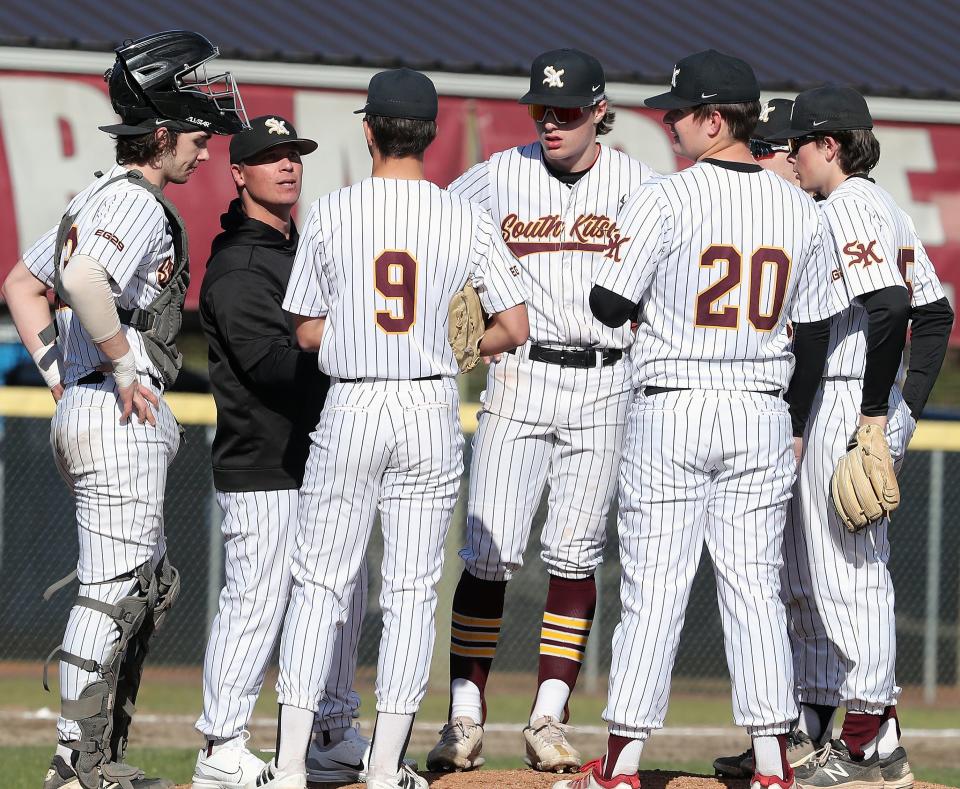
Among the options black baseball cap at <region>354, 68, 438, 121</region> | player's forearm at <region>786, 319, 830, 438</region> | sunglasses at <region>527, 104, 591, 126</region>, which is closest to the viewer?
black baseball cap at <region>354, 68, 438, 121</region>

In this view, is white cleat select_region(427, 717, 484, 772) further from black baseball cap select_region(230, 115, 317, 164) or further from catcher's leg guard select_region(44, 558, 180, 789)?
black baseball cap select_region(230, 115, 317, 164)

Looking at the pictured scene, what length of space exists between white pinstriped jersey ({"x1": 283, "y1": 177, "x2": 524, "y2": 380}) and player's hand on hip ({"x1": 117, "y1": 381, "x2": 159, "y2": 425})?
0.57m

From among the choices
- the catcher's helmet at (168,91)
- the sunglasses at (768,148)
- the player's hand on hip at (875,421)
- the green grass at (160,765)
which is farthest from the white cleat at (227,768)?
the sunglasses at (768,148)

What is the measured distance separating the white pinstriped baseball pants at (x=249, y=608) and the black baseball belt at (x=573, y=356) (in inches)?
35.0

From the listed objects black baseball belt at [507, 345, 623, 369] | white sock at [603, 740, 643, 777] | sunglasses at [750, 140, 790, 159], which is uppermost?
sunglasses at [750, 140, 790, 159]

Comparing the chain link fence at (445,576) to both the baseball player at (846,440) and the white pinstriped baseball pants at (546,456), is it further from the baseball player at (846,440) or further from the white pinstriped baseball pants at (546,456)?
the baseball player at (846,440)

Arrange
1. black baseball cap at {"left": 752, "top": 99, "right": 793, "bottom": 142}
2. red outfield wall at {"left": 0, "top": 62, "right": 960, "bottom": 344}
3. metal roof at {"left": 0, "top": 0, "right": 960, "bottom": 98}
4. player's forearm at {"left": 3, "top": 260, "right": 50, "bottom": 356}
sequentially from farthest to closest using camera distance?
metal roof at {"left": 0, "top": 0, "right": 960, "bottom": 98} < red outfield wall at {"left": 0, "top": 62, "right": 960, "bottom": 344} < black baseball cap at {"left": 752, "top": 99, "right": 793, "bottom": 142} < player's forearm at {"left": 3, "top": 260, "right": 50, "bottom": 356}

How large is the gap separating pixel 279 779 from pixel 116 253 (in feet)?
4.96

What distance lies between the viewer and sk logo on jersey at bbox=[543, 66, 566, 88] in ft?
15.1

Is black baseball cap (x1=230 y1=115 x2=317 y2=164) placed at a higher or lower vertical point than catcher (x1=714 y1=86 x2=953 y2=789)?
higher

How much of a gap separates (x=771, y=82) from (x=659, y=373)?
5.66m

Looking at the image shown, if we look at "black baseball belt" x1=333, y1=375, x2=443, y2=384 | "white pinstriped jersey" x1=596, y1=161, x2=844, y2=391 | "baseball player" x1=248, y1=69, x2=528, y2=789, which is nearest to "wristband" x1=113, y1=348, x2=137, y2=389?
"baseball player" x1=248, y1=69, x2=528, y2=789

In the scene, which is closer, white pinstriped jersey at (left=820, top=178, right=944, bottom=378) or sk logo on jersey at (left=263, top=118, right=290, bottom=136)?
white pinstriped jersey at (left=820, top=178, right=944, bottom=378)

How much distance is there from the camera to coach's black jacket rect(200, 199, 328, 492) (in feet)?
14.9
